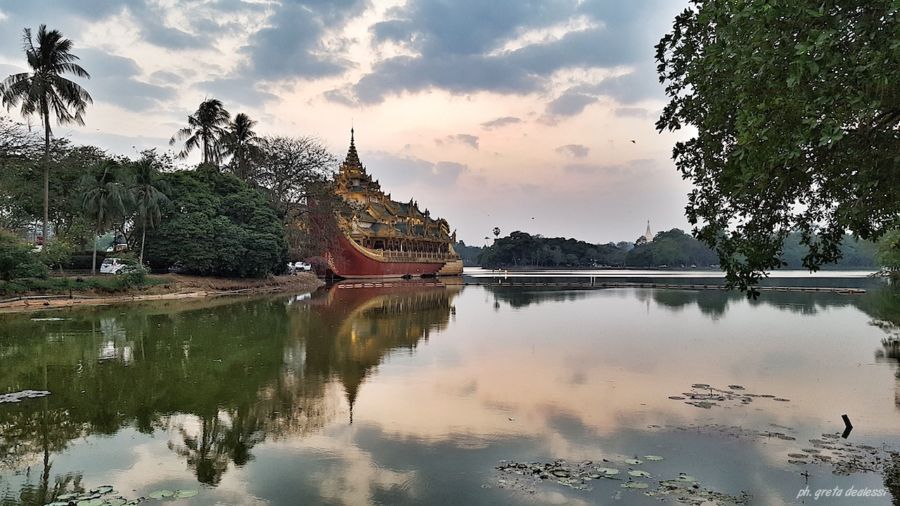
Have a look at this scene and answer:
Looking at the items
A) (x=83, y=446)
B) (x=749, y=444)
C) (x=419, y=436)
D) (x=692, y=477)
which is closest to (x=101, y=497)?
(x=83, y=446)

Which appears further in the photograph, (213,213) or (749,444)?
(213,213)

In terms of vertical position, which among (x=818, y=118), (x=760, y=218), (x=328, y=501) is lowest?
(x=328, y=501)

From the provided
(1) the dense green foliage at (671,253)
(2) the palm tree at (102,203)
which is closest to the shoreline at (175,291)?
(2) the palm tree at (102,203)

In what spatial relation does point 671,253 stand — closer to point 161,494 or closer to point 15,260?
point 15,260

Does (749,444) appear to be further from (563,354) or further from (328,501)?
(563,354)

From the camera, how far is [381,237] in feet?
193

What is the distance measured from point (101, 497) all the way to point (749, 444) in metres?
6.79

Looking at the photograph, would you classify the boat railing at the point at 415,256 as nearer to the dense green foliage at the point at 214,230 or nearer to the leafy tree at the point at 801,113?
the dense green foliage at the point at 214,230

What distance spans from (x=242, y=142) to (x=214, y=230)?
14.5 metres

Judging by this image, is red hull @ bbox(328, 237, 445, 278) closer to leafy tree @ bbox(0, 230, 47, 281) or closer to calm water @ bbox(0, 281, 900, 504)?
leafy tree @ bbox(0, 230, 47, 281)

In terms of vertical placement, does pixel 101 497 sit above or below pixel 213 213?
below

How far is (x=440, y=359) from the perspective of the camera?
13.1 meters

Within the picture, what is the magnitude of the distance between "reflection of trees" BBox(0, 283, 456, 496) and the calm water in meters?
0.05

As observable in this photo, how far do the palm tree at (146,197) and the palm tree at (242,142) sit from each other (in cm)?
1282
